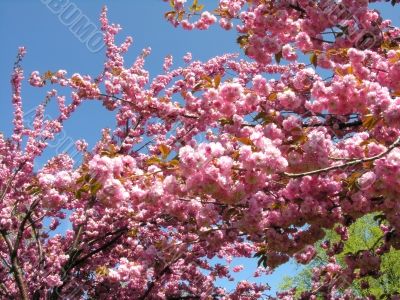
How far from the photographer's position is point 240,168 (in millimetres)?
3113

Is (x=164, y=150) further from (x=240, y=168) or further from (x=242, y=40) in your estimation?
(x=242, y=40)

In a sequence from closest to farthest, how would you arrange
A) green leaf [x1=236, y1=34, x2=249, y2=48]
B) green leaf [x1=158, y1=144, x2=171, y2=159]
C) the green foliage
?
green leaf [x1=158, y1=144, x2=171, y2=159] → green leaf [x1=236, y1=34, x2=249, y2=48] → the green foliage

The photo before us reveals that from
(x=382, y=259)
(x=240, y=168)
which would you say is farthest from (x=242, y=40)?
(x=382, y=259)

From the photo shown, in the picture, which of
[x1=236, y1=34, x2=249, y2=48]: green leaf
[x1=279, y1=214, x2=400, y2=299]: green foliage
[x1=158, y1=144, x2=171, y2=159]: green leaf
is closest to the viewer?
[x1=158, y1=144, x2=171, y2=159]: green leaf

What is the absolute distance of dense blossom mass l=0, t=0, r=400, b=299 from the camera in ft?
10.3

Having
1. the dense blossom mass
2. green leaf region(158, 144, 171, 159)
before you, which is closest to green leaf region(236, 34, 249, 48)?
the dense blossom mass

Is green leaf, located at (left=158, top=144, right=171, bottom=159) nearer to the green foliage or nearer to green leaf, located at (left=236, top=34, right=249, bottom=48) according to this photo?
green leaf, located at (left=236, top=34, right=249, bottom=48)

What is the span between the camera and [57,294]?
7020mm

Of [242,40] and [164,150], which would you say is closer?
[164,150]

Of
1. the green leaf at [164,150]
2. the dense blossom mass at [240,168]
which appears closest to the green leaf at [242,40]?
the dense blossom mass at [240,168]

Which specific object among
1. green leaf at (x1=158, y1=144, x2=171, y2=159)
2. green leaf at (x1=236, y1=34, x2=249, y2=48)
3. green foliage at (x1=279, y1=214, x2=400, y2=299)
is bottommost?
green leaf at (x1=158, y1=144, x2=171, y2=159)

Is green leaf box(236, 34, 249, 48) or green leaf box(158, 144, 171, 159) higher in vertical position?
green leaf box(236, 34, 249, 48)

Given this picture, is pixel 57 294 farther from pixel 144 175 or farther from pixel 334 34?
pixel 334 34

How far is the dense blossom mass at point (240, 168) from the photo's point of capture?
313cm
